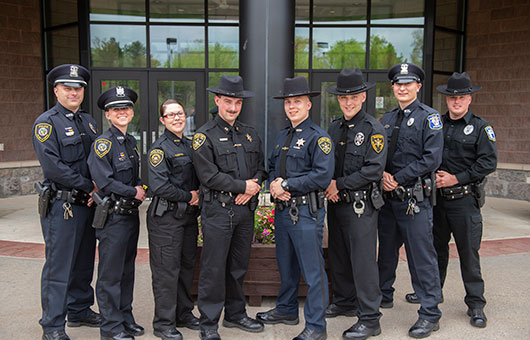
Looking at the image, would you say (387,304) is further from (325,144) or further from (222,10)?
(222,10)

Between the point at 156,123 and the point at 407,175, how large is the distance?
683 centimetres

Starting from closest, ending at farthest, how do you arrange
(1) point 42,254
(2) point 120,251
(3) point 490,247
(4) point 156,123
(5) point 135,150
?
(2) point 120,251
(5) point 135,150
(1) point 42,254
(3) point 490,247
(4) point 156,123

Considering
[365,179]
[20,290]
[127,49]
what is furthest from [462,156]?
[127,49]

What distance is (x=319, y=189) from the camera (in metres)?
3.67

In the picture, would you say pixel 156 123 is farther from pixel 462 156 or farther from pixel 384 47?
pixel 462 156

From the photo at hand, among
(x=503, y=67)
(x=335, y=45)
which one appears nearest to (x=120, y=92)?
(x=335, y=45)

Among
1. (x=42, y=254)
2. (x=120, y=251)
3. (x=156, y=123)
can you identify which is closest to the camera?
(x=120, y=251)

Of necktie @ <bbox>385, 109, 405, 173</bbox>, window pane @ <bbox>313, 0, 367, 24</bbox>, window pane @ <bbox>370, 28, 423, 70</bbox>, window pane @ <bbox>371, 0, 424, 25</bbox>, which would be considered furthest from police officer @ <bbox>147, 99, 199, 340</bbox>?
window pane @ <bbox>371, 0, 424, 25</bbox>

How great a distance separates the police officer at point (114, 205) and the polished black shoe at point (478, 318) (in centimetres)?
278

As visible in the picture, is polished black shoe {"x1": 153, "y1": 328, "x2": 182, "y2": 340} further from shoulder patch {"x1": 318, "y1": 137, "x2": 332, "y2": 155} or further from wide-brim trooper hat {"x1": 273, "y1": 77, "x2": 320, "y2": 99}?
wide-brim trooper hat {"x1": 273, "y1": 77, "x2": 320, "y2": 99}

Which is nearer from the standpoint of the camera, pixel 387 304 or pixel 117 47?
pixel 387 304

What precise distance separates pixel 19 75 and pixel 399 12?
26.8 feet

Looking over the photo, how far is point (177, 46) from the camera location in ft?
32.1

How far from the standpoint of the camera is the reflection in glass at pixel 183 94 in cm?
970
